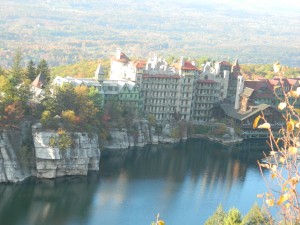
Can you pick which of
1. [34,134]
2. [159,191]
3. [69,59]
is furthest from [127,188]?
[69,59]

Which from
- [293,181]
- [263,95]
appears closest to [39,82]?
[263,95]

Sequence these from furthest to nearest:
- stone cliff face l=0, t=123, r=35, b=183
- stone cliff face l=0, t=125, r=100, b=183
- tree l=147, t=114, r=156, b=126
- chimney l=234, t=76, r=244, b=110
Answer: chimney l=234, t=76, r=244, b=110, tree l=147, t=114, r=156, b=126, stone cliff face l=0, t=125, r=100, b=183, stone cliff face l=0, t=123, r=35, b=183

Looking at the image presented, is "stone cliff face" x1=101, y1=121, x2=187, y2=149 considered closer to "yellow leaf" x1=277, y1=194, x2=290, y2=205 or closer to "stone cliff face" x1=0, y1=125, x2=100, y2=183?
"stone cliff face" x1=0, y1=125, x2=100, y2=183

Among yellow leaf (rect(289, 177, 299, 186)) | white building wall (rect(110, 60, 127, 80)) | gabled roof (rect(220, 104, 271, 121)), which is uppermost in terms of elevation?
yellow leaf (rect(289, 177, 299, 186))

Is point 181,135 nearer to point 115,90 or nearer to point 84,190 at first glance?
point 115,90

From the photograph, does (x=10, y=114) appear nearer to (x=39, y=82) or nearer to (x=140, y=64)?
(x=39, y=82)

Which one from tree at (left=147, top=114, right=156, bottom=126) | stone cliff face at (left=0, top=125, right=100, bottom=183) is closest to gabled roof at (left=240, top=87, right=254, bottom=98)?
tree at (left=147, top=114, right=156, bottom=126)

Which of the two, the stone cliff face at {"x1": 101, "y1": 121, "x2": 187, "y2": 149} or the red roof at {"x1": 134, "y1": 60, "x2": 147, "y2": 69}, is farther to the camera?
the red roof at {"x1": 134, "y1": 60, "x2": 147, "y2": 69}

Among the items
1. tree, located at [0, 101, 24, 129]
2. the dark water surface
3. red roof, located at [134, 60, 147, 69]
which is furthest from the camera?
red roof, located at [134, 60, 147, 69]
